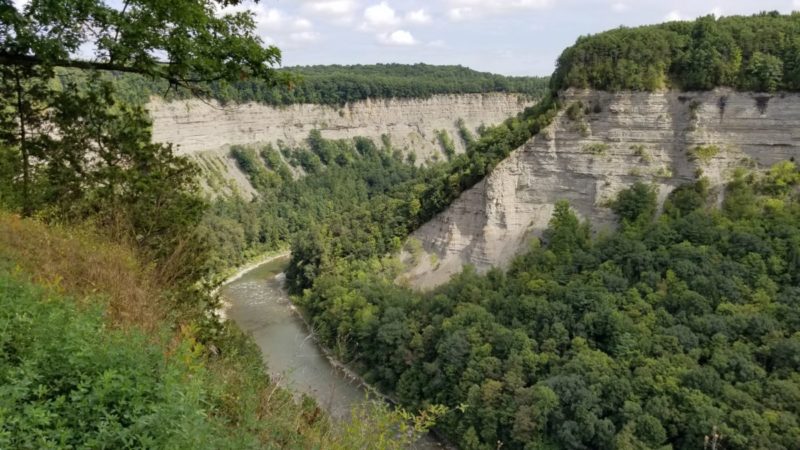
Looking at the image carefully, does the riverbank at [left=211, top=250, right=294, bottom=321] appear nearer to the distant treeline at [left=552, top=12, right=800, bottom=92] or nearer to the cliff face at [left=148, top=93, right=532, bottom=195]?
the cliff face at [left=148, top=93, right=532, bottom=195]

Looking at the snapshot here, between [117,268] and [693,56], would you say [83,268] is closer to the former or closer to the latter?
[117,268]

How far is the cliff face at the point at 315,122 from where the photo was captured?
59.6 metres

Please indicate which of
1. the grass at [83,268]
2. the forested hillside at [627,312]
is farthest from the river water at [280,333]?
the grass at [83,268]

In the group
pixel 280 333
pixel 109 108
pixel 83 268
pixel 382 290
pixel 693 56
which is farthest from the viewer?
pixel 280 333

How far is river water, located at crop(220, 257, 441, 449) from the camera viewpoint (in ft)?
76.9

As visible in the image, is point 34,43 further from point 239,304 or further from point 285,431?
point 239,304

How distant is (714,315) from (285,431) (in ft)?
58.7

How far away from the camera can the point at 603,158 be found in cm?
2717

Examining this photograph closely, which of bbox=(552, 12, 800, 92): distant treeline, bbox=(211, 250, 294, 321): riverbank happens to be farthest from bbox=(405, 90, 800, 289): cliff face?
bbox=(211, 250, 294, 321): riverbank

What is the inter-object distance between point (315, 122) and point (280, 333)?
43880mm

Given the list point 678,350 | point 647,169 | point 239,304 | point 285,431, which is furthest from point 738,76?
point 239,304

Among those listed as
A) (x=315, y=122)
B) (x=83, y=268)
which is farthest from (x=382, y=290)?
(x=315, y=122)

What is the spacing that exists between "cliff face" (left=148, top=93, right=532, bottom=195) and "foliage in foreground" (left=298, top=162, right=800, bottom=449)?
3721 centimetres

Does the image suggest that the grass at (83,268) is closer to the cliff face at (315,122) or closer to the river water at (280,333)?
the river water at (280,333)
